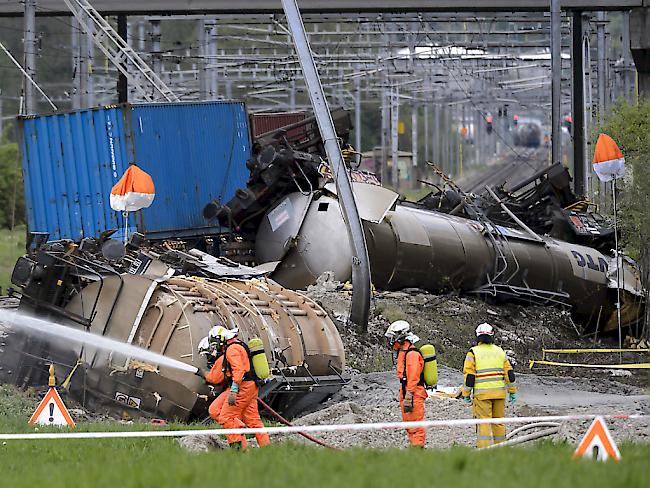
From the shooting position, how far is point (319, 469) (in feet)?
30.8

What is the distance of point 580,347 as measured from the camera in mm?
27594

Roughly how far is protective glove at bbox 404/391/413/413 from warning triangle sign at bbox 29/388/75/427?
376cm

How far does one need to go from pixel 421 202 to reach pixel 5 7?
472 inches

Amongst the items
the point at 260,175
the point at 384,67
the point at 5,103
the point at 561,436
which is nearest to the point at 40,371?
the point at 561,436

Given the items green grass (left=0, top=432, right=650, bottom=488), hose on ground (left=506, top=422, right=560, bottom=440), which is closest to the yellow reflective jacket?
hose on ground (left=506, top=422, right=560, bottom=440)

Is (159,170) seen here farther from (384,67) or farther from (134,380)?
(384,67)

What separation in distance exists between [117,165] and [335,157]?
6054 millimetres

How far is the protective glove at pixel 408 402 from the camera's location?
562 inches

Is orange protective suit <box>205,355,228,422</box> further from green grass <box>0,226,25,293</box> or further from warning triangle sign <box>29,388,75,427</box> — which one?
green grass <box>0,226,25,293</box>

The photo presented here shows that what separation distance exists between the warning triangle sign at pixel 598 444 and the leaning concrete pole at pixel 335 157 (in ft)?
39.8

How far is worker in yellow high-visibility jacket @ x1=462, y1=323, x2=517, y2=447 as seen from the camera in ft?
45.3

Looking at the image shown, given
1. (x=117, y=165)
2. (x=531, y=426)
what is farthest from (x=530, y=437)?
(x=117, y=165)

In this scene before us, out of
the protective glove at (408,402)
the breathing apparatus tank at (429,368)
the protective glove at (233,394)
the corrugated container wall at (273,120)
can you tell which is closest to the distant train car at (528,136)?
the corrugated container wall at (273,120)

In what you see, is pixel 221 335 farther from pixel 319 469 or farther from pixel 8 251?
pixel 8 251
